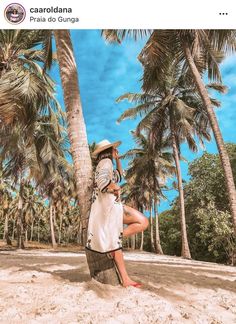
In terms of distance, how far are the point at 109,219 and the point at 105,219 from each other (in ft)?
0.16

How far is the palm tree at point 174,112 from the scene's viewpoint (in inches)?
826

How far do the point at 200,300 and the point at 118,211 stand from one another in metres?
1.34

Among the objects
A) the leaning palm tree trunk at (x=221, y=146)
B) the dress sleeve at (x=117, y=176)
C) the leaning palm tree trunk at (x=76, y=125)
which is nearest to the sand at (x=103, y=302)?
the leaning palm tree trunk at (x=76, y=125)

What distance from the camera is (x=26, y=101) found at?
10.7 meters

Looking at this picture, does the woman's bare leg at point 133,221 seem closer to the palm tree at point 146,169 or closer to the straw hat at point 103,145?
the straw hat at point 103,145

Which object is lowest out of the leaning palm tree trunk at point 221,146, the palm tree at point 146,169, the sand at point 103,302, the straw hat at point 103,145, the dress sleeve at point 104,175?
the sand at point 103,302

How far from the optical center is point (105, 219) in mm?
4117
